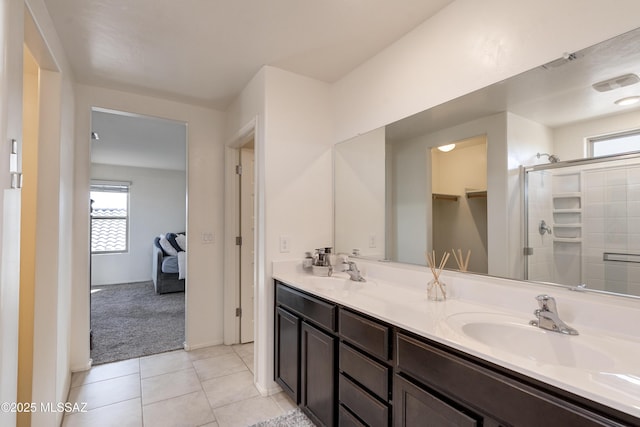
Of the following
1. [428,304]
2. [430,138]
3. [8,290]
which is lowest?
[428,304]

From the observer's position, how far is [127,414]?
202 cm

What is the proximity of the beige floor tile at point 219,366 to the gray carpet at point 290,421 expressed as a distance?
77 cm

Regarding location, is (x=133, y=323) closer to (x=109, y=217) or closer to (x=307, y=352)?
(x=307, y=352)

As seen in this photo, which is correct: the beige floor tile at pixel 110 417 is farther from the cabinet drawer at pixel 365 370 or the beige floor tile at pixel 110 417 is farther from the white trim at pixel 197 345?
the cabinet drawer at pixel 365 370

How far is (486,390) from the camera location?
2.97ft

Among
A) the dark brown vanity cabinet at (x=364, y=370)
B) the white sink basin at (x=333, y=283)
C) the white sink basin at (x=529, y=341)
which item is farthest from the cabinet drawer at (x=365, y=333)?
the white sink basin at (x=333, y=283)

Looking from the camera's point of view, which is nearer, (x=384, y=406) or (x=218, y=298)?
(x=384, y=406)

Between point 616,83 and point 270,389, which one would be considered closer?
point 616,83

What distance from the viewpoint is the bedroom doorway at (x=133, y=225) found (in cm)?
351

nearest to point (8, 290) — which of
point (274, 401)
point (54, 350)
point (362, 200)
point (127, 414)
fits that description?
point (54, 350)

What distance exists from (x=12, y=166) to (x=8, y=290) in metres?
0.46

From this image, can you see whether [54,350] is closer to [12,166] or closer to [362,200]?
[12,166]

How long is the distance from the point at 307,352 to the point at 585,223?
1.50 metres

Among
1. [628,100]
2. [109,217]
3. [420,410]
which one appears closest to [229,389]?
[420,410]
